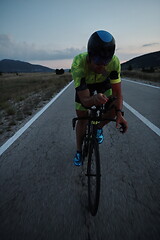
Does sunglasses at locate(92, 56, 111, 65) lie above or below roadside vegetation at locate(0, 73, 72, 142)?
above

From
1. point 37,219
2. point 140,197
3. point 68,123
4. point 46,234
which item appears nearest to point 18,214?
point 37,219

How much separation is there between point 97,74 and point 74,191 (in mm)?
1602

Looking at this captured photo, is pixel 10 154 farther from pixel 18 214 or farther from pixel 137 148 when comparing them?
pixel 137 148

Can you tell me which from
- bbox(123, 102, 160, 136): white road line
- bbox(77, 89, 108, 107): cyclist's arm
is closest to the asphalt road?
bbox(123, 102, 160, 136): white road line

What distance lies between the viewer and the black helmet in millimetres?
1710

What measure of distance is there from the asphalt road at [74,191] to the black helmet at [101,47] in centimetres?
166

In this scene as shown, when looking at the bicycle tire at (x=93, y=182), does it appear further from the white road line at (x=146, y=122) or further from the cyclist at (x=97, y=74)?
the white road line at (x=146, y=122)

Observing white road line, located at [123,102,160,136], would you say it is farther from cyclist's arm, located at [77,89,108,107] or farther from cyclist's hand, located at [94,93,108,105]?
cyclist's hand, located at [94,93,108,105]

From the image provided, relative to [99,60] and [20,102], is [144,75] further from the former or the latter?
[99,60]

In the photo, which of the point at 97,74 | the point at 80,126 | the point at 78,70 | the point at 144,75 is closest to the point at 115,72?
the point at 97,74

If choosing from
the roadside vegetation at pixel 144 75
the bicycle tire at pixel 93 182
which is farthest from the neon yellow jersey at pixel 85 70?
the roadside vegetation at pixel 144 75

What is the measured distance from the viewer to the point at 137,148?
3213 mm

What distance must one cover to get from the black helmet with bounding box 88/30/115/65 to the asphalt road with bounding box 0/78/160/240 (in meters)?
1.66

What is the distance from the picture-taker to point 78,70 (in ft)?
6.45
